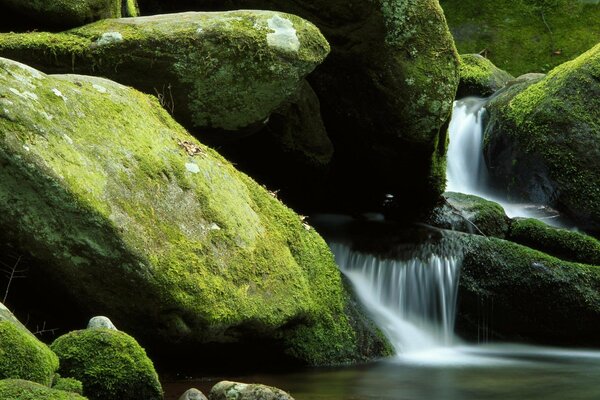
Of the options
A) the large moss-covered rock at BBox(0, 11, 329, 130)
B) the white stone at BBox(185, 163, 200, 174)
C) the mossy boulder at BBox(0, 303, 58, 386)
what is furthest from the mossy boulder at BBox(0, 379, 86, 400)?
the large moss-covered rock at BBox(0, 11, 329, 130)

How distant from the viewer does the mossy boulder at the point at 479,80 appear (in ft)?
53.1

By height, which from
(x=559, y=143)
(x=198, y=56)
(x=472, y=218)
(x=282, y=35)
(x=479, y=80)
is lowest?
(x=472, y=218)

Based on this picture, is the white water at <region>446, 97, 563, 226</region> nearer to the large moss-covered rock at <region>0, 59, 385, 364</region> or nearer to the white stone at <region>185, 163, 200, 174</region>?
the large moss-covered rock at <region>0, 59, 385, 364</region>

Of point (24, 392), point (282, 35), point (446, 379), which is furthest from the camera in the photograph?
point (282, 35)

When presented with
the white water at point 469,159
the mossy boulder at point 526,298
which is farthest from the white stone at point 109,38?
the white water at point 469,159

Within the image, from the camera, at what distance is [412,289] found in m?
9.63

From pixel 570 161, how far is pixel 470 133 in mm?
2677

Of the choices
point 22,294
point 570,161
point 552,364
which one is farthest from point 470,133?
point 22,294

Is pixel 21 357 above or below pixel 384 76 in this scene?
below

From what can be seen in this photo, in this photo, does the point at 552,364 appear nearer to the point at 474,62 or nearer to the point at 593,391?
the point at 593,391

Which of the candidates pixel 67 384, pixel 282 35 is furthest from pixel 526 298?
pixel 67 384

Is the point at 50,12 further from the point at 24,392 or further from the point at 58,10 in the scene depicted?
the point at 24,392

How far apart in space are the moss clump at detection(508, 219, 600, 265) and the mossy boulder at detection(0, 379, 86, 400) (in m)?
8.27

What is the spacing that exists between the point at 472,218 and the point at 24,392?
27.4ft
